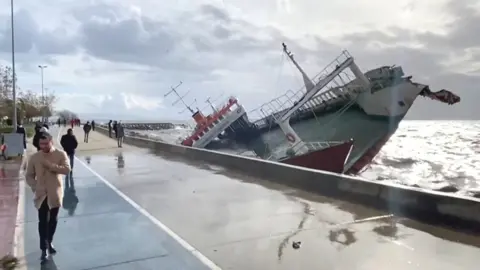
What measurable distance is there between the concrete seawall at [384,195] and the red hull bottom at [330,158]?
341 inches

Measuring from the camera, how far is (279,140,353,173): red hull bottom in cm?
2282

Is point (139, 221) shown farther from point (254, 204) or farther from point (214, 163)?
point (214, 163)

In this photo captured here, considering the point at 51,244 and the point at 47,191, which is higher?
the point at 47,191

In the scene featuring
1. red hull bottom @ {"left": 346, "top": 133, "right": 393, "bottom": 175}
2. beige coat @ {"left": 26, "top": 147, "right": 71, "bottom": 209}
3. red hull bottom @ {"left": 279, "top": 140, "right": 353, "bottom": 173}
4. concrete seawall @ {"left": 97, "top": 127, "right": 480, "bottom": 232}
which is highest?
beige coat @ {"left": 26, "top": 147, "right": 71, "bottom": 209}

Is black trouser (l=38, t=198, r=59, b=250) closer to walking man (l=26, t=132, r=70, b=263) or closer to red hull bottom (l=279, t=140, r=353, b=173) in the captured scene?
walking man (l=26, t=132, r=70, b=263)

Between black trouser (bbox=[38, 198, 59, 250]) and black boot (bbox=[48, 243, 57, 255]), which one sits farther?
black boot (bbox=[48, 243, 57, 255])

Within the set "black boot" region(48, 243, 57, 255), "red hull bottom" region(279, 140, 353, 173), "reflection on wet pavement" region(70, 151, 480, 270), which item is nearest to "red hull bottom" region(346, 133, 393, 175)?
"red hull bottom" region(279, 140, 353, 173)

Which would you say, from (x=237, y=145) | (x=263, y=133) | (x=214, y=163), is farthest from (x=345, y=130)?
(x=214, y=163)

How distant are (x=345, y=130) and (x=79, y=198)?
24904 millimetres

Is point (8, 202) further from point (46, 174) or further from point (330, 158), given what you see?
point (330, 158)

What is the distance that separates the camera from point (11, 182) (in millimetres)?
12734

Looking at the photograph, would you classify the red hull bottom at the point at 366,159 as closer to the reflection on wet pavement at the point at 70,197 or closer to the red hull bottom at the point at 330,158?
the red hull bottom at the point at 330,158

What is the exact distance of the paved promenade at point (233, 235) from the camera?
18.9ft

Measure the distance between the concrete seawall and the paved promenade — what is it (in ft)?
1.03
